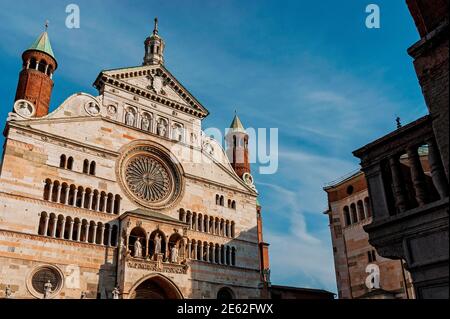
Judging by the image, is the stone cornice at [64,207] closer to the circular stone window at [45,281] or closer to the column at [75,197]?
the column at [75,197]

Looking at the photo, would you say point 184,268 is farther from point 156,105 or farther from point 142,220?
point 156,105

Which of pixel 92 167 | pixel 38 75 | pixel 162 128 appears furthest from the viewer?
pixel 162 128

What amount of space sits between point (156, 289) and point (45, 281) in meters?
7.53

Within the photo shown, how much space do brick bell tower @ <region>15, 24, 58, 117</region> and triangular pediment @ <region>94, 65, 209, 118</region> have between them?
361 centimetres

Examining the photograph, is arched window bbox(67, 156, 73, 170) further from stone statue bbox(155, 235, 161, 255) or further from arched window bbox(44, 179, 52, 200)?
stone statue bbox(155, 235, 161, 255)

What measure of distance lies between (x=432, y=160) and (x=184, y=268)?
21090 mm

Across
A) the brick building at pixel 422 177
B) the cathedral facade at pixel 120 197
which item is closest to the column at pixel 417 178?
the brick building at pixel 422 177

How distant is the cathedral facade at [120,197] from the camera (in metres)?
24.1

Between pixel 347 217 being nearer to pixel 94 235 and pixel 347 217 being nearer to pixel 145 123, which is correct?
pixel 145 123

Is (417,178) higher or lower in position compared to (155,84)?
lower

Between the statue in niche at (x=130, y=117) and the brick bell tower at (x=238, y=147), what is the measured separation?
14.0 meters

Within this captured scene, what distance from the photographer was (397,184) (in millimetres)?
11141

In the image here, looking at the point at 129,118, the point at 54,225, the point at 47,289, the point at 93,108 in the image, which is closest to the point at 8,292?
the point at 47,289

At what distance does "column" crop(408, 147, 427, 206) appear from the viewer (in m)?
10.4
